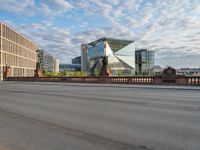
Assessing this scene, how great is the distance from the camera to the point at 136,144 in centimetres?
489

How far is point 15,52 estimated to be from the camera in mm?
102875

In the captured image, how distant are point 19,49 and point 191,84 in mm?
98885

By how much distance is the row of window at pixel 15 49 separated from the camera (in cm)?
9006

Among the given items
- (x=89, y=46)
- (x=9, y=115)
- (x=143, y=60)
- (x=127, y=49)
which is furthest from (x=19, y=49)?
(x=9, y=115)

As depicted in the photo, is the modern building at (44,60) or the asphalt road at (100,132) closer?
the asphalt road at (100,132)

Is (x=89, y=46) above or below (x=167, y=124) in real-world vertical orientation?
above

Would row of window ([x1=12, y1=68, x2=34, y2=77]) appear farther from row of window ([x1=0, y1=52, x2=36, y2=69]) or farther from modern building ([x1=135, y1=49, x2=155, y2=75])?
modern building ([x1=135, y1=49, x2=155, y2=75])

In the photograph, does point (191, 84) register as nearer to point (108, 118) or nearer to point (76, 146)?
point (108, 118)

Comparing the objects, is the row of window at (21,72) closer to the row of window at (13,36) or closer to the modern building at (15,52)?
the modern building at (15,52)

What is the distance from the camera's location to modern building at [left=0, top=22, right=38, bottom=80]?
87.7 metres

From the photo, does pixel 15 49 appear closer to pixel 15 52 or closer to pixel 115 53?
pixel 15 52

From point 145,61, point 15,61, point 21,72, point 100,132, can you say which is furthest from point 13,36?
point 100,132

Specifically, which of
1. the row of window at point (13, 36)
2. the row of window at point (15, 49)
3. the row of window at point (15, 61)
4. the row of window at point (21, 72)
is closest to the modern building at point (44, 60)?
the row of window at point (15, 61)

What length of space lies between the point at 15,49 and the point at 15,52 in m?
1.36
